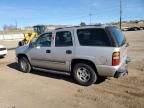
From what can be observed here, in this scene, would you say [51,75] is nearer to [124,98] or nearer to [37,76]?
[37,76]

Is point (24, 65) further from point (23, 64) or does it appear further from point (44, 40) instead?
point (44, 40)

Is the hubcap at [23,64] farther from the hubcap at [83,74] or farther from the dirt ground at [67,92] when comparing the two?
the hubcap at [83,74]

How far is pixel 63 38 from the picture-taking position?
24.8 feet

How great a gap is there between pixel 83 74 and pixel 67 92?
0.93 meters

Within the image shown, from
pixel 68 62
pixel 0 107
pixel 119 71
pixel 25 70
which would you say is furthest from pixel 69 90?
pixel 25 70

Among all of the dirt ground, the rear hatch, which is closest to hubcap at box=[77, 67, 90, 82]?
the dirt ground

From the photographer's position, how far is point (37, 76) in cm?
862

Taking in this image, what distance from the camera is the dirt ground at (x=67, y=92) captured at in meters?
5.50

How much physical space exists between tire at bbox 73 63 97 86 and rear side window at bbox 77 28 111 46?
0.74 metres

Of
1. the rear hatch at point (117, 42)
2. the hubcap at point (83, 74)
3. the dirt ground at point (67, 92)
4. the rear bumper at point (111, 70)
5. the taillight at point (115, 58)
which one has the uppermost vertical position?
the rear hatch at point (117, 42)

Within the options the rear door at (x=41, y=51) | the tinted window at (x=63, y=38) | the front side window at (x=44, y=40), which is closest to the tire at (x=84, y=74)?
the tinted window at (x=63, y=38)

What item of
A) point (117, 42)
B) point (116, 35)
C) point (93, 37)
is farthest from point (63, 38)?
point (117, 42)

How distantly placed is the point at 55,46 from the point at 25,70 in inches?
92.1

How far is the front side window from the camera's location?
316 inches
